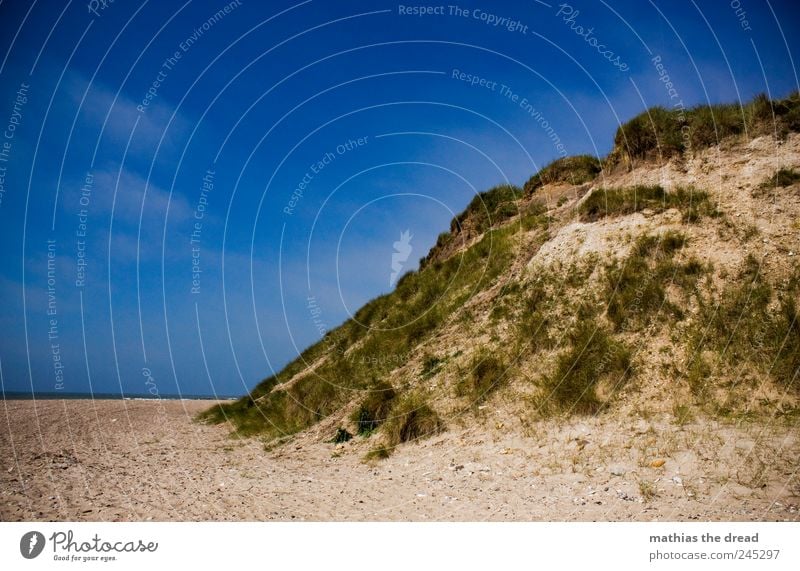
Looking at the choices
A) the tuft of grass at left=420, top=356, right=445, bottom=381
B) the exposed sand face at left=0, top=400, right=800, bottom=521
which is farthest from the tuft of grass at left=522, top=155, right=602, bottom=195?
the exposed sand face at left=0, top=400, right=800, bottom=521

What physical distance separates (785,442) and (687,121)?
1212cm

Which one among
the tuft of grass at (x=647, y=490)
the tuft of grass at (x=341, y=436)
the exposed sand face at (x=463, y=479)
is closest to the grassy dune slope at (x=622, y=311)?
the tuft of grass at (x=341, y=436)

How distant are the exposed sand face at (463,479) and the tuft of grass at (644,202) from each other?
7.11m

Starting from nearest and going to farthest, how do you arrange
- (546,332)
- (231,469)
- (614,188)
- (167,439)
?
(231,469) < (546,332) < (167,439) < (614,188)

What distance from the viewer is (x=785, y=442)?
307 inches

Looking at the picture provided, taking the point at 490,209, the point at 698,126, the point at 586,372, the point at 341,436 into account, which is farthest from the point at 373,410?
the point at 490,209

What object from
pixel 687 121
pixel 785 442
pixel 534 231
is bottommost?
pixel 785 442

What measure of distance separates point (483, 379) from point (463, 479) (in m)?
4.18

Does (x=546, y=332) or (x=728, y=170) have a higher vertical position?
(x=728, y=170)

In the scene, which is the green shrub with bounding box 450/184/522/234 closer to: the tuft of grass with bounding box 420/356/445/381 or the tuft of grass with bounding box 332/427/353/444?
the tuft of grass with bounding box 420/356/445/381

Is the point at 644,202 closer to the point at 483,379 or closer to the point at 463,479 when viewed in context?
the point at 483,379
